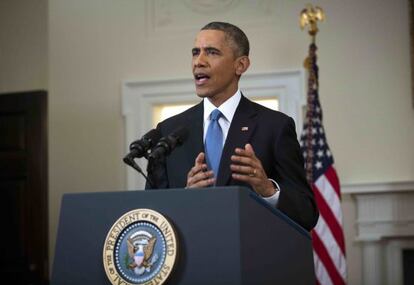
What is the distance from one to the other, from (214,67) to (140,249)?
3.17 feet

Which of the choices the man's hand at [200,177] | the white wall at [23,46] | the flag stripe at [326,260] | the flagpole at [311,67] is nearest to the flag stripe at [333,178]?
the flagpole at [311,67]

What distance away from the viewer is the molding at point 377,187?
536 cm

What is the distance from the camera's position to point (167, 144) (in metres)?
→ 2.09

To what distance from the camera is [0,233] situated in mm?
6512

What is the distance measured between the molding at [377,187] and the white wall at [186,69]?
3.3 inches

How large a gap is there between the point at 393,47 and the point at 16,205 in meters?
3.71

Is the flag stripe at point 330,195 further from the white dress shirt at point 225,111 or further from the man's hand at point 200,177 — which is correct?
the man's hand at point 200,177

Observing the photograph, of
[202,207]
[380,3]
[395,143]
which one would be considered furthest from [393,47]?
[202,207]

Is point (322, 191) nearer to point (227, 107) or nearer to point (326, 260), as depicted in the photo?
point (326, 260)

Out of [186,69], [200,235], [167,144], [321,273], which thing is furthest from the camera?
[186,69]

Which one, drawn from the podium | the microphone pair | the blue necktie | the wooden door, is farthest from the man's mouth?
the wooden door

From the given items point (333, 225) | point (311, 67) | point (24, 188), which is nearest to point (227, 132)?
point (333, 225)

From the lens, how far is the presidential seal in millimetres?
1640

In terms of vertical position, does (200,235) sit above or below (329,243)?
above
